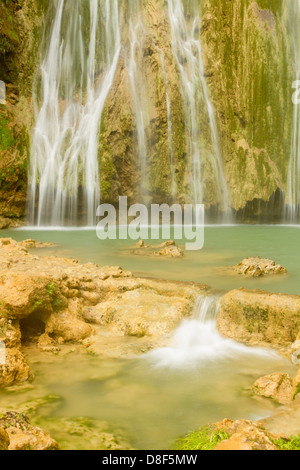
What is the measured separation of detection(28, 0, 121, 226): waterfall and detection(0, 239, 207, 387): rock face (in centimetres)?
1024

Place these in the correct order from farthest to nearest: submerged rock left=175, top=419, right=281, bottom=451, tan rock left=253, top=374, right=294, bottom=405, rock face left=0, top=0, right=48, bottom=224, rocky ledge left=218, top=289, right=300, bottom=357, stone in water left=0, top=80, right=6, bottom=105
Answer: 1. stone in water left=0, top=80, right=6, bottom=105
2. rock face left=0, top=0, right=48, bottom=224
3. rocky ledge left=218, top=289, right=300, bottom=357
4. tan rock left=253, top=374, right=294, bottom=405
5. submerged rock left=175, top=419, right=281, bottom=451

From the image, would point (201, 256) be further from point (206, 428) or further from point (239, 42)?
point (239, 42)

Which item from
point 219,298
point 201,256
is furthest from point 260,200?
point 219,298

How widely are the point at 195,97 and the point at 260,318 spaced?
50.5 ft

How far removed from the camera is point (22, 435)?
2.38 meters

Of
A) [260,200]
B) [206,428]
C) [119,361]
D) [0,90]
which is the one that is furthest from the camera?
[260,200]

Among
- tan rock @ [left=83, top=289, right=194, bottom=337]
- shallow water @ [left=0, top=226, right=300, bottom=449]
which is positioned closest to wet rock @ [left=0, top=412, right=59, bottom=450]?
shallow water @ [left=0, top=226, right=300, bottom=449]

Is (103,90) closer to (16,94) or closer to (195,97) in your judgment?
(16,94)

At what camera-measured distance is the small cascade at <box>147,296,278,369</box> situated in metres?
4.24

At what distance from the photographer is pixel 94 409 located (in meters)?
3.24

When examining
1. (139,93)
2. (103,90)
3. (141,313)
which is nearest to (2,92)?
(103,90)

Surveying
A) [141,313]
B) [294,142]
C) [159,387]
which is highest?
[294,142]

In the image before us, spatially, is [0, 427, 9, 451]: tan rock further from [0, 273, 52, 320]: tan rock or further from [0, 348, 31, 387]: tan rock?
[0, 273, 52, 320]: tan rock

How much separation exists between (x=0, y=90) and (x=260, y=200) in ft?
39.2
